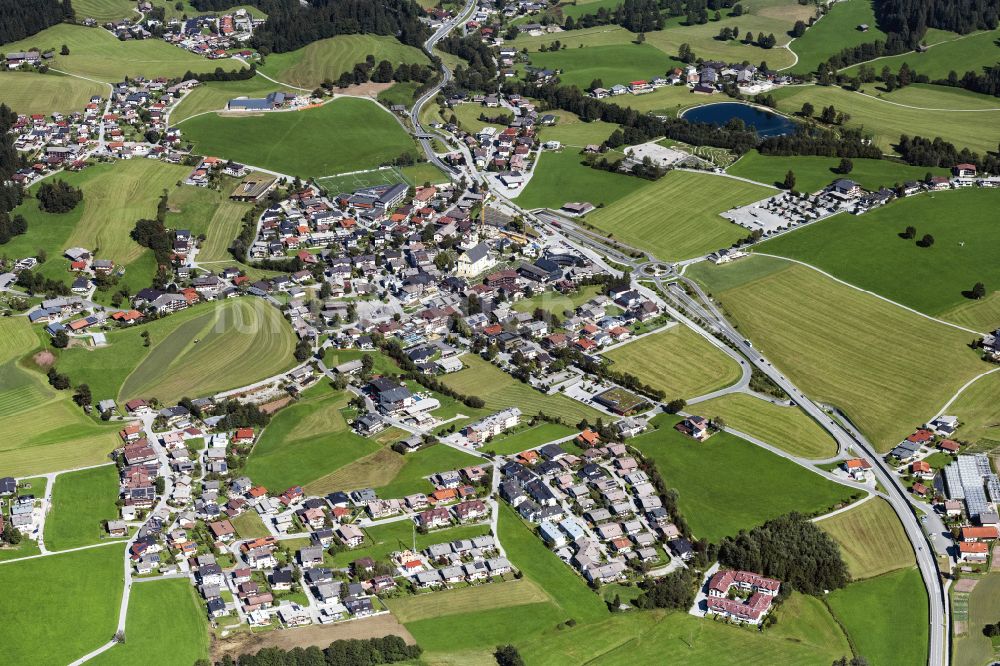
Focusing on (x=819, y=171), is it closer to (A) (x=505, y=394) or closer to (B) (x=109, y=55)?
(A) (x=505, y=394)

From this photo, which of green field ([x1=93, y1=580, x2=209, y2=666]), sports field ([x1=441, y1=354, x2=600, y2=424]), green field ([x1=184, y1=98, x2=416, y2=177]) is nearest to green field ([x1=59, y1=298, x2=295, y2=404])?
sports field ([x1=441, y1=354, x2=600, y2=424])

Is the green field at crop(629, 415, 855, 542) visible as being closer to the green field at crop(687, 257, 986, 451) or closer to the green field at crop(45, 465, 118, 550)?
the green field at crop(687, 257, 986, 451)

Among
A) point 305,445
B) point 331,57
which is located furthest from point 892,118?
point 305,445

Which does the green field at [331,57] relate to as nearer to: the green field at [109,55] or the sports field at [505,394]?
the green field at [109,55]

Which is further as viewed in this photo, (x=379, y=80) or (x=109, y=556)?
(x=379, y=80)

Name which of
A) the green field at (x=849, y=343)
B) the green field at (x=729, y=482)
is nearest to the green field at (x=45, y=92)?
the green field at (x=849, y=343)

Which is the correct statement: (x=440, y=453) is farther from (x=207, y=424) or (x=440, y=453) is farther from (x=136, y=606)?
(x=136, y=606)

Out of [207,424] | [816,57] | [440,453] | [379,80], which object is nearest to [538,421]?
[440,453]
